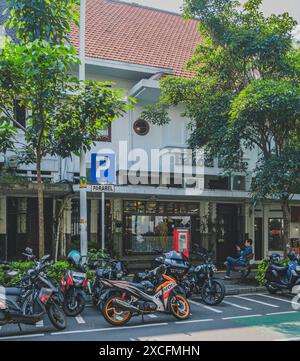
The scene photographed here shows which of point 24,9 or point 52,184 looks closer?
point 24,9

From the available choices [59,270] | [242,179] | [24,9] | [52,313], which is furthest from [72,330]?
[242,179]

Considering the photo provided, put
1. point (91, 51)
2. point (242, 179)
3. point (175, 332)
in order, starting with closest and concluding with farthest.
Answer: point (175, 332) → point (91, 51) → point (242, 179)

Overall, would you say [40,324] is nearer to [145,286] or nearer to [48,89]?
[145,286]

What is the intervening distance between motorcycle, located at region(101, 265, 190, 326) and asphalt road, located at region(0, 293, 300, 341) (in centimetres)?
21

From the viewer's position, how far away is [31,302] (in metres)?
8.14

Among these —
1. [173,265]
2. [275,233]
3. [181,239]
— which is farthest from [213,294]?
[275,233]

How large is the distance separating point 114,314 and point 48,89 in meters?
5.32

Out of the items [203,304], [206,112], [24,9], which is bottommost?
[203,304]

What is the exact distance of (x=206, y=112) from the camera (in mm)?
13828

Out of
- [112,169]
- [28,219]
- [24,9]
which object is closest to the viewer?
[24,9]

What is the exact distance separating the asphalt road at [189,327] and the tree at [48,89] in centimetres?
271

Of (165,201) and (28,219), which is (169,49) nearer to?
(165,201)

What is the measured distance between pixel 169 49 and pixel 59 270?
42.5 ft

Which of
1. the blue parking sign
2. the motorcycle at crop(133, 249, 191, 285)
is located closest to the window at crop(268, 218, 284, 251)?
the motorcycle at crop(133, 249, 191, 285)
